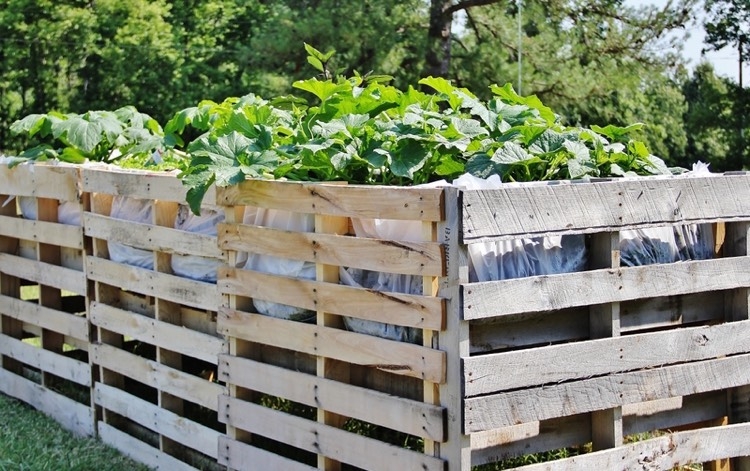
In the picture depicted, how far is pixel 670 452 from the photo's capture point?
3.90 m

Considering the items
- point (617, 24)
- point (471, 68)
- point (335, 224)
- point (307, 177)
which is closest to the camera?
point (335, 224)

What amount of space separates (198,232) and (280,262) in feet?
2.57

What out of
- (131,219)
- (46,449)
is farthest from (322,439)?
(46,449)

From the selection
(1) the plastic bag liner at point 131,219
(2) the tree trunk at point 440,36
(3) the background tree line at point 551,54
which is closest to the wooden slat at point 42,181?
(1) the plastic bag liner at point 131,219


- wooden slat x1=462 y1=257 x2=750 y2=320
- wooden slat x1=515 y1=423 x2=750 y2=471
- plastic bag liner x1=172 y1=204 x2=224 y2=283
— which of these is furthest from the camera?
plastic bag liner x1=172 y1=204 x2=224 y2=283

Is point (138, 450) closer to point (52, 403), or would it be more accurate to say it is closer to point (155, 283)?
point (155, 283)

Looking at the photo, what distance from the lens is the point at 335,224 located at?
384 cm

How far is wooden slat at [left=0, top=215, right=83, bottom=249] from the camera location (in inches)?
223

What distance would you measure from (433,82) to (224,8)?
27380 millimetres

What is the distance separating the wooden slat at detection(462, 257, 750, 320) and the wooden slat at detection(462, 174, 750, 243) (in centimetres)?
16

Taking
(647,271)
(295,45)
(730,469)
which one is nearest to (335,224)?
(647,271)

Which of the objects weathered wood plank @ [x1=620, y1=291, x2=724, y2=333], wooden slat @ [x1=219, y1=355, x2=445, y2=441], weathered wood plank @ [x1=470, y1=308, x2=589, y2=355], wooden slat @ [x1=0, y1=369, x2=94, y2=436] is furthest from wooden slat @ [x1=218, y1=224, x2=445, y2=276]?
wooden slat @ [x1=0, y1=369, x2=94, y2=436]

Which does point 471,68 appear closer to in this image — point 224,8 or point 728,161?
point 728,161

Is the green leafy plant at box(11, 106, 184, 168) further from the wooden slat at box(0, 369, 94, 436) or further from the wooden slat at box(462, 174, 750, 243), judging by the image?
the wooden slat at box(462, 174, 750, 243)
